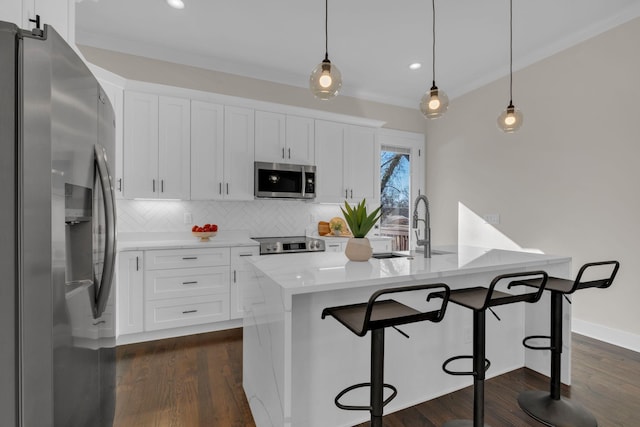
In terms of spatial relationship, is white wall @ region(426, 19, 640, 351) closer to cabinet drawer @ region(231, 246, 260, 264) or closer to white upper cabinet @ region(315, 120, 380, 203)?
white upper cabinet @ region(315, 120, 380, 203)

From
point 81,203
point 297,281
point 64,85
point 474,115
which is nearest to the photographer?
point 64,85

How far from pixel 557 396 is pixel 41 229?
2.71 m

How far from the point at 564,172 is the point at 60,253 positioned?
13.4 feet

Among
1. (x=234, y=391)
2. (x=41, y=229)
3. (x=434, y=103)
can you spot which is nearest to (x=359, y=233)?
(x=434, y=103)

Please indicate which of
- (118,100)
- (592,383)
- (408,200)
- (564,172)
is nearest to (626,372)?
(592,383)

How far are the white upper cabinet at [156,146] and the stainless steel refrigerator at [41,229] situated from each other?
2.40 metres

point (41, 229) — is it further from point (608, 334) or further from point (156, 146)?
point (608, 334)

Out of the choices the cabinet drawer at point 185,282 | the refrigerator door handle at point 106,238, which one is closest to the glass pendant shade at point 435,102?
the refrigerator door handle at point 106,238

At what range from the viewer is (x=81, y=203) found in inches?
38.9

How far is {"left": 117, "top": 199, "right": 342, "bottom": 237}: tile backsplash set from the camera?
3.38m

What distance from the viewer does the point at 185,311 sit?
307 centimetres

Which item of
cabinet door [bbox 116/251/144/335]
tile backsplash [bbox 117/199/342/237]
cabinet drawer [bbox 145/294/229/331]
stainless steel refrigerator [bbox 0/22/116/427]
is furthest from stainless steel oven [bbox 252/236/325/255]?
stainless steel refrigerator [bbox 0/22/116/427]

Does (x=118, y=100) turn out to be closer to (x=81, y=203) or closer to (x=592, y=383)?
(x=81, y=203)
